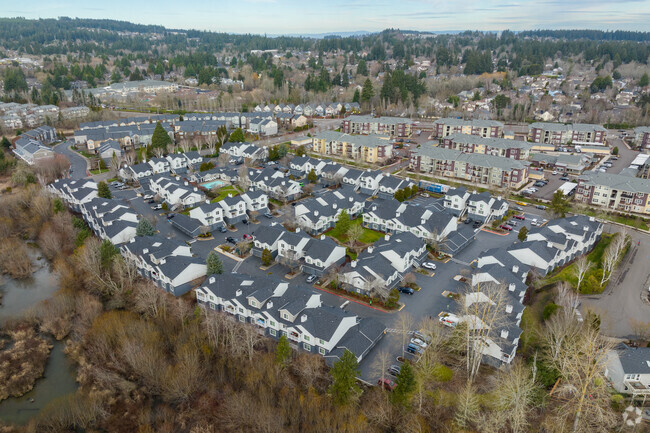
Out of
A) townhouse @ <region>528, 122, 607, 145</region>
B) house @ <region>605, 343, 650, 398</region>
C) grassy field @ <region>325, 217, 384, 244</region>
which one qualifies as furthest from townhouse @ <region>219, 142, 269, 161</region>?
house @ <region>605, 343, 650, 398</region>

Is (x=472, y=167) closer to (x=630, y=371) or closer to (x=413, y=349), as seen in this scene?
(x=630, y=371)

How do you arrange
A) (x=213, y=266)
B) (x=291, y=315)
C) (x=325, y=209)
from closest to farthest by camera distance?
(x=291, y=315), (x=213, y=266), (x=325, y=209)

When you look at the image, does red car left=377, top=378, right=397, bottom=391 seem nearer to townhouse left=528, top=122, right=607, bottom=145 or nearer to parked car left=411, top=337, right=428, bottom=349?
parked car left=411, top=337, right=428, bottom=349


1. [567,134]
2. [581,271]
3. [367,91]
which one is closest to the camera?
[581,271]

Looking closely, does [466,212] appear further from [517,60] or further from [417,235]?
[517,60]

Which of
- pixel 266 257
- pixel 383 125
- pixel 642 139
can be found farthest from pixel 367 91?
pixel 266 257

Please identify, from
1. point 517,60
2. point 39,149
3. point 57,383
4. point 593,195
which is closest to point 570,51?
point 517,60
